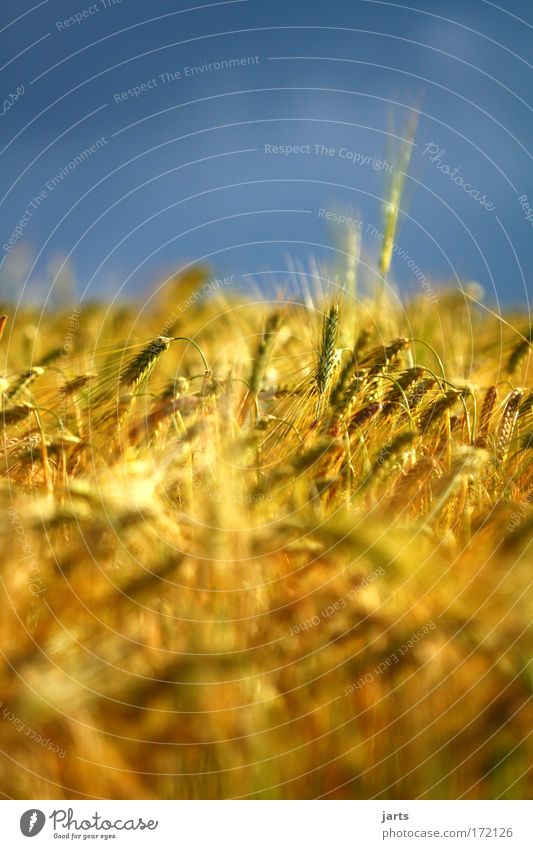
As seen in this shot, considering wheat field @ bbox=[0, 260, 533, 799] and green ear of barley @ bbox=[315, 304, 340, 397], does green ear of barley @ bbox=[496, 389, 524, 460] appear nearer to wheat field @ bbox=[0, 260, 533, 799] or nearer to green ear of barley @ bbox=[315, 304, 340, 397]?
green ear of barley @ bbox=[315, 304, 340, 397]

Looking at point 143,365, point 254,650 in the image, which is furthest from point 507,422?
point 254,650

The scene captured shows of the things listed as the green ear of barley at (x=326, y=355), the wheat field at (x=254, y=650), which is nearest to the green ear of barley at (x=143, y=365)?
the green ear of barley at (x=326, y=355)

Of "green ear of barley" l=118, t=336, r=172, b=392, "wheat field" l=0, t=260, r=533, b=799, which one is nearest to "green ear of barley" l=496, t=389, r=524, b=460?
"wheat field" l=0, t=260, r=533, b=799

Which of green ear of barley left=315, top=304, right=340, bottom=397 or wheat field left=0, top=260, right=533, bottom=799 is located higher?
green ear of barley left=315, top=304, right=340, bottom=397

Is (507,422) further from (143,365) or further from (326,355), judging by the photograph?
(143,365)

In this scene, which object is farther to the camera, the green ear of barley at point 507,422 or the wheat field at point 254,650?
the green ear of barley at point 507,422

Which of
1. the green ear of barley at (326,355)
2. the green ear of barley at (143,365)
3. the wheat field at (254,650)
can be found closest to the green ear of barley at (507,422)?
the green ear of barley at (326,355)

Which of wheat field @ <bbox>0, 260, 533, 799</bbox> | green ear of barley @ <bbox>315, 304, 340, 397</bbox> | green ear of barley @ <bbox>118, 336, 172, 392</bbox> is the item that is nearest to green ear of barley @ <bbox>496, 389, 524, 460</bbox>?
green ear of barley @ <bbox>315, 304, 340, 397</bbox>

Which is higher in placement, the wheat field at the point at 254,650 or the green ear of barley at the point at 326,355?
the green ear of barley at the point at 326,355

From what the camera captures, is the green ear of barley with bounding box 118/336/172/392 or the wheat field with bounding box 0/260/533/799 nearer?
the wheat field with bounding box 0/260/533/799

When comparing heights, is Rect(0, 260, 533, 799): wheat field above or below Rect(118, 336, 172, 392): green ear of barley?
below

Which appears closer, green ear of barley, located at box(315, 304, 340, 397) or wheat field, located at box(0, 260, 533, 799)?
wheat field, located at box(0, 260, 533, 799)

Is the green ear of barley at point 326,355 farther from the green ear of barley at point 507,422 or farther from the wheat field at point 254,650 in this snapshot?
the wheat field at point 254,650

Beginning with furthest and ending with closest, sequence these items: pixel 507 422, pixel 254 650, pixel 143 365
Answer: pixel 507 422, pixel 143 365, pixel 254 650
